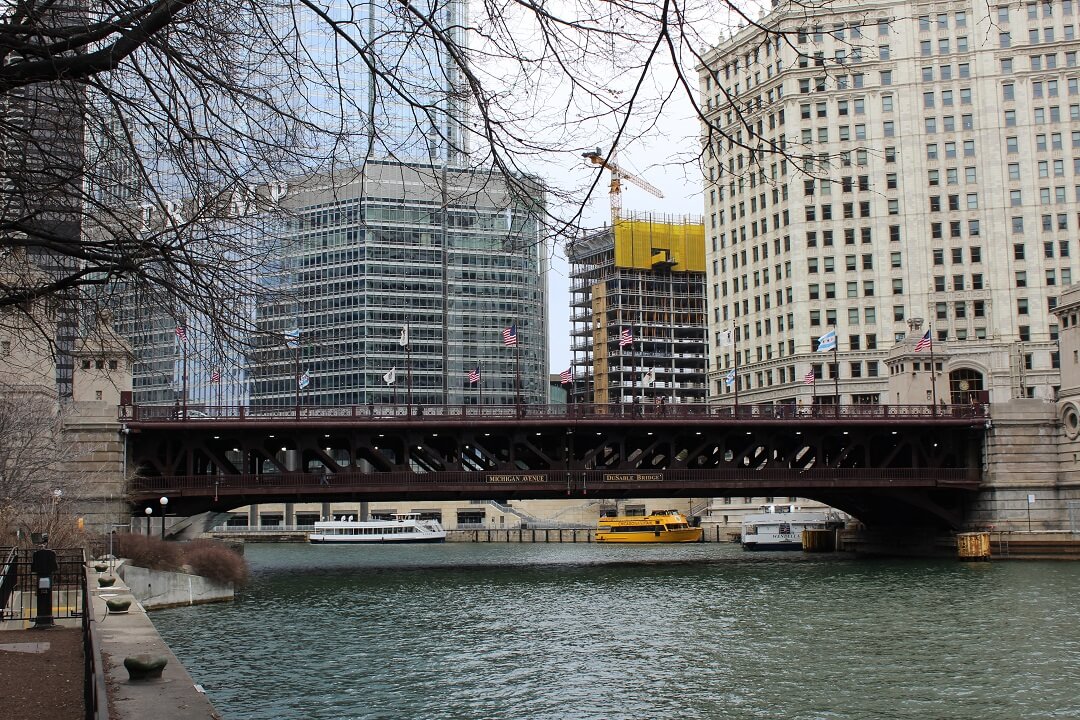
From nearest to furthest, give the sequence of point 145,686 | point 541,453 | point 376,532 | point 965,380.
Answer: point 145,686 < point 541,453 < point 965,380 < point 376,532

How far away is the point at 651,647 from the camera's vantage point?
125ft

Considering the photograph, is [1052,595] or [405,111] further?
[405,111]

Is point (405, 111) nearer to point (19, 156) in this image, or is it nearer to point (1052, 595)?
point (1052, 595)

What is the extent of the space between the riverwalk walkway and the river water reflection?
4.28m

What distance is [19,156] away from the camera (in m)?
14.4

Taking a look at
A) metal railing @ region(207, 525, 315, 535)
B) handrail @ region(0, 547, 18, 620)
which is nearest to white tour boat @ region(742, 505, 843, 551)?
metal railing @ region(207, 525, 315, 535)

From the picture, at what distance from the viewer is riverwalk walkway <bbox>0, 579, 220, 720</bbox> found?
16.9 m

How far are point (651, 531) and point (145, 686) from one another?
118m

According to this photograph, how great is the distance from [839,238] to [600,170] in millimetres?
129859

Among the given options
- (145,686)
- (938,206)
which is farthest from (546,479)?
(938,206)

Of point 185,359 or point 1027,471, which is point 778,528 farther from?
point 185,359

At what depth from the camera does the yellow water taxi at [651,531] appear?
439 feet

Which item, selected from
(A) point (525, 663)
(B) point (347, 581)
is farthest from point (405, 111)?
(A) point (525, 663)

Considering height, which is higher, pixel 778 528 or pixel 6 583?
pixel 6 583
